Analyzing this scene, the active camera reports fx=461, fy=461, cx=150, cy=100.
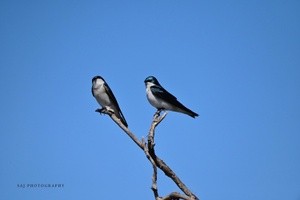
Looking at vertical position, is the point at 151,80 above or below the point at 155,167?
above

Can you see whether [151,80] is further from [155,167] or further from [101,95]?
[155,167]

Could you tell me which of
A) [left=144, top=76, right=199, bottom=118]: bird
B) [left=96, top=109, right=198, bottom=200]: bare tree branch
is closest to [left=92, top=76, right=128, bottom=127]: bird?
[left=144, top=76, right=199, bottom=118]: bird

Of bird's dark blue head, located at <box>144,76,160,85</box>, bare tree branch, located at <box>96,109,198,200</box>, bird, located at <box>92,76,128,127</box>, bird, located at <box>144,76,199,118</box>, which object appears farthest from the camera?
bird's dark blue head, located at <box>144,76,160,85</box>

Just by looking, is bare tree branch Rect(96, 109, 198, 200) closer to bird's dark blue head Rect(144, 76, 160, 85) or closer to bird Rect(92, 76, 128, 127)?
bird Rect(92, 76, 128, 127)

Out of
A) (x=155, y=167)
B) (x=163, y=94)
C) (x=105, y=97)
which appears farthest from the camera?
(x=105, y=97)

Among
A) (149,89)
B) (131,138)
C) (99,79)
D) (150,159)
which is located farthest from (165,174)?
(99,79)

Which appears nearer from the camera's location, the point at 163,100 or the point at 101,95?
the point at 163,100

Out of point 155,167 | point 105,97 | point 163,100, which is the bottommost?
point 155,167

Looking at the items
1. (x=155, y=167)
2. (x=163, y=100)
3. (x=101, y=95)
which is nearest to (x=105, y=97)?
(x=101, y=95)

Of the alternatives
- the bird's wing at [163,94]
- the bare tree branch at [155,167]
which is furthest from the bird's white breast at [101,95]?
the bare tree branch at [155,167]

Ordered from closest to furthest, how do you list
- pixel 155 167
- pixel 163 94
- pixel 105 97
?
pixel 155 167 < pixel 163 94 < pixel 105 97

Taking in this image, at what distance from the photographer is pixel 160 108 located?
369 inches

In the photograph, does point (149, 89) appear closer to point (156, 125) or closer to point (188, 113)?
point (188, 113)

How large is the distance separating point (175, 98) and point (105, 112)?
147cm
